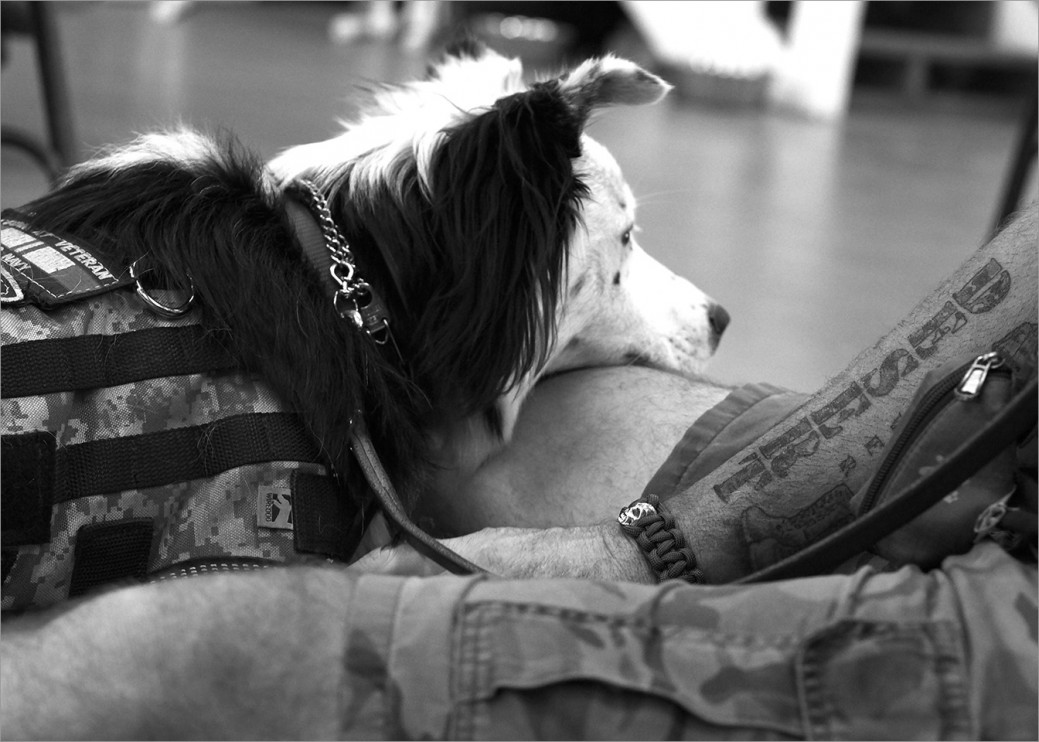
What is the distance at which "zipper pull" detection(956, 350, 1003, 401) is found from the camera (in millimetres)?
1207

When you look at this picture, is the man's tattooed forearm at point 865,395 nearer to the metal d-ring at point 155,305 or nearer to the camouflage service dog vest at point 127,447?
the camouflage service dog vest at point 127,447

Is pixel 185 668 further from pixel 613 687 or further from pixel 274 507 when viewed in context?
pixel 274 507

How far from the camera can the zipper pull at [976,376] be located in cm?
121

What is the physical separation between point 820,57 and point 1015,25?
1680 mm

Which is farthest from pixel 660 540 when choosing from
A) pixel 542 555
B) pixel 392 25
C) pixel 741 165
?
pixel 392 25

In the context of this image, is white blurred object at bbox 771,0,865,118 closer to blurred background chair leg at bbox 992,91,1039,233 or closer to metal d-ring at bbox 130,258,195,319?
blurred background chair leg at bbox 992,91,1039,233

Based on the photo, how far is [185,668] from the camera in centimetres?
97

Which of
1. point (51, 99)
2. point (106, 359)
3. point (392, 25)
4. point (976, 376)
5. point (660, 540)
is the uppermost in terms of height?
point (976, 376)

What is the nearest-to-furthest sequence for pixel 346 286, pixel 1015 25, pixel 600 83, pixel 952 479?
pixel 952 479 < pixel 346 286 < pixel 600 83 < pixel 1015 25

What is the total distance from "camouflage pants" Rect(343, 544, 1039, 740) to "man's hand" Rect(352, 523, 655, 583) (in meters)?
0.42

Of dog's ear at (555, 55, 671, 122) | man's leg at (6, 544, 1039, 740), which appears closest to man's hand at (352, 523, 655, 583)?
man's leg at (6, 544, 1039, 740)

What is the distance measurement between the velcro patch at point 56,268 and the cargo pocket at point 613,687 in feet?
2.50

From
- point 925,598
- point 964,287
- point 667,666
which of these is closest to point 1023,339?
point 964,287

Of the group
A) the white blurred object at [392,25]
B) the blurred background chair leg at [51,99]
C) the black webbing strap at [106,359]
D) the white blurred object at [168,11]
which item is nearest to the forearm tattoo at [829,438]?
the black webbing strap at [106,359]
